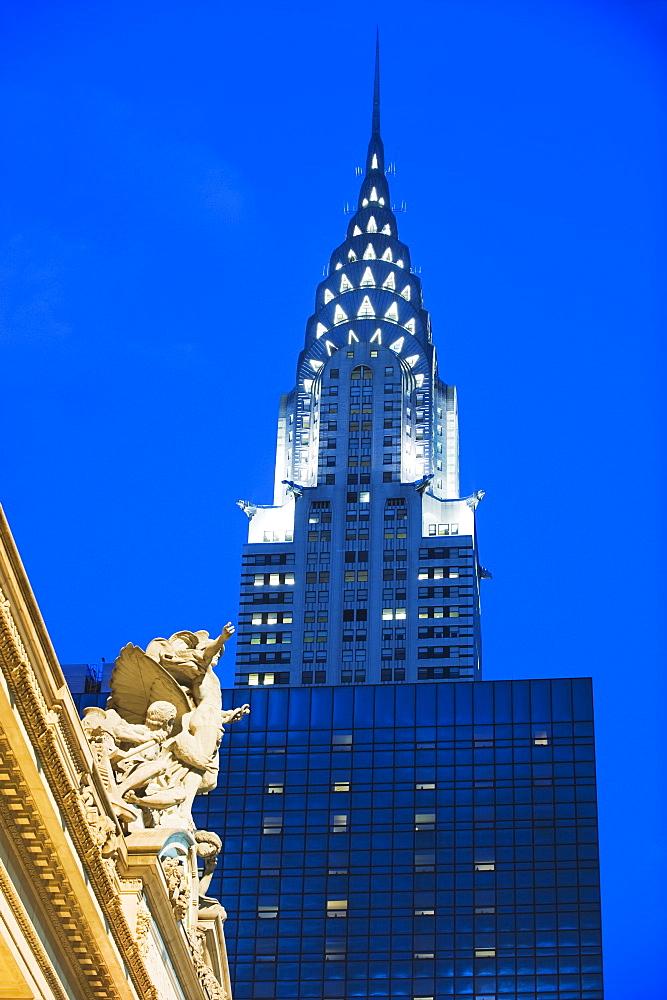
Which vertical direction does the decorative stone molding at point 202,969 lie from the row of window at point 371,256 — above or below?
below

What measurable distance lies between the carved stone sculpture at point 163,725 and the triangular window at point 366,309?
472ft

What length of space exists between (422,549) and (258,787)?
44430mm

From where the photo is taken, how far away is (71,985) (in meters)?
32.0

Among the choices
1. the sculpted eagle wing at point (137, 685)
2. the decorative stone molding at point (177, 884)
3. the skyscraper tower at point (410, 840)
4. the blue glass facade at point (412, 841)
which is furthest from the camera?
the blue glass facade at point (412, 841)

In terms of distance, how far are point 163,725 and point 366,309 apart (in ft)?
486

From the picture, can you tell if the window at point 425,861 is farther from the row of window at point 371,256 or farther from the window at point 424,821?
the row of window at point 371,256

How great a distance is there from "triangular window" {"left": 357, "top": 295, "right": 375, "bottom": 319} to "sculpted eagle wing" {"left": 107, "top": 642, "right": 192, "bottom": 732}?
480 feet

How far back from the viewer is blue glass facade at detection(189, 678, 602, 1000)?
394 feet

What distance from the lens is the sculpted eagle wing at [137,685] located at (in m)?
40.8

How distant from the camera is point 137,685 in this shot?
41094 mm

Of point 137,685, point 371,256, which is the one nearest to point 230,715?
point 137,685

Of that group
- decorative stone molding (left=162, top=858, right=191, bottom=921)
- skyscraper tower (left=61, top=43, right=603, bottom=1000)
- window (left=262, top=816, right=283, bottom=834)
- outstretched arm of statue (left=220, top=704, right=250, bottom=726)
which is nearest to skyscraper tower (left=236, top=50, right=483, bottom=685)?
skyscraper tower (left=61, top=43, right=603, bottom=1000)

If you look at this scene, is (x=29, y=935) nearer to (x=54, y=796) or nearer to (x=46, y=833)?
(x=46, y=833)

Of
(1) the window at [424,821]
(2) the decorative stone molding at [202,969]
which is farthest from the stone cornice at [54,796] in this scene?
(1) the window at [424,821]
